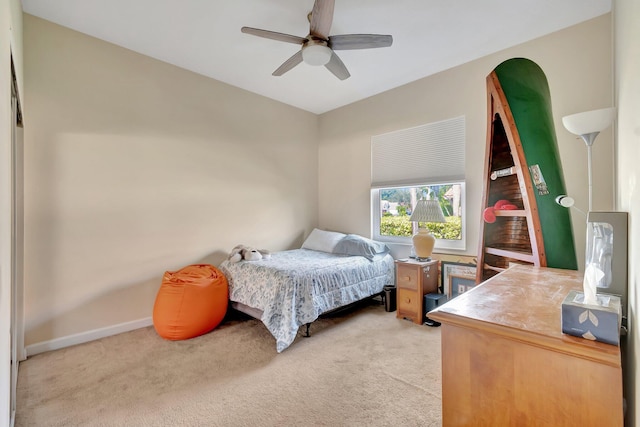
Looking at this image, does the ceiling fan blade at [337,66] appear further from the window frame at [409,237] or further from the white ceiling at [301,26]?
the window frame at [409,237]

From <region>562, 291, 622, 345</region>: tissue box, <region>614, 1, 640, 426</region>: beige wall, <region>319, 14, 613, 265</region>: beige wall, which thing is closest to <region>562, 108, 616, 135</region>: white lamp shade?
<region>614, 1, 640, 426</region>: beige wall

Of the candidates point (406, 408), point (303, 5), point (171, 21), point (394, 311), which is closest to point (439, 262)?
point (394, 311)

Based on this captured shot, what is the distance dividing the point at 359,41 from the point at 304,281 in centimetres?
206

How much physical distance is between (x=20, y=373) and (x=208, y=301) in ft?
4.40

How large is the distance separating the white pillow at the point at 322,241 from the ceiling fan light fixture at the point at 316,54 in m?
2.19

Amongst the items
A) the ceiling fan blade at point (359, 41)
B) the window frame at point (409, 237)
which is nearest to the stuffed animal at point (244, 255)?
the window frame at point (409, 237)

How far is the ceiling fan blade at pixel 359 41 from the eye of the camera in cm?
221

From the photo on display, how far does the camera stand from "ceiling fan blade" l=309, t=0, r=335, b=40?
194 centimetres

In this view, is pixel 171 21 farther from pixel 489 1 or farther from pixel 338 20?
pixel 489 1

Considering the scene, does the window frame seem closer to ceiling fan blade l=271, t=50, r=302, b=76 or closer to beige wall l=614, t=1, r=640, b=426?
ceiling fan blade l=271, t=50, r=302, b=76

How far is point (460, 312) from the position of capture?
110cm

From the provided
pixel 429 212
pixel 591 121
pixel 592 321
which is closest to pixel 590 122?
pixel 591 121

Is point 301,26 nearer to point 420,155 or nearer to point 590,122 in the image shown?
point 420,155

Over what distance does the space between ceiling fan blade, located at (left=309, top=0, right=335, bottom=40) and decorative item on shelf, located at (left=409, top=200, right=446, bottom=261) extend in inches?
74.7
